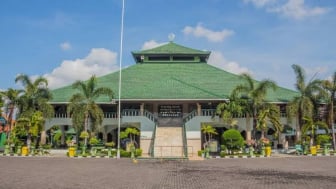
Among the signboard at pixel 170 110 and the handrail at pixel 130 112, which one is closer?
the handrail at pixel 130 112

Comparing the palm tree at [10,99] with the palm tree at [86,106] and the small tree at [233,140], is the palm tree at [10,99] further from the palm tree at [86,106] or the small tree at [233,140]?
the small tree at [233,140]

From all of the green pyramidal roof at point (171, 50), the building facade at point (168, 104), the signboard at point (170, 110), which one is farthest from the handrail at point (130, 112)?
the green pyramidal roof at point (171, 50)

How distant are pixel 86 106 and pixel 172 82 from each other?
11.0 meters

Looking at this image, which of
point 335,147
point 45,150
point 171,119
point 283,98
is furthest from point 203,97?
point 45,150

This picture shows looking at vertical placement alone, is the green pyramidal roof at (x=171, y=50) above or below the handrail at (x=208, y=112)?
above

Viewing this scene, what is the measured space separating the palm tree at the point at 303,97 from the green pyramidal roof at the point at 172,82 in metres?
2.98

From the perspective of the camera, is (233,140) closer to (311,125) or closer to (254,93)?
(254,93)

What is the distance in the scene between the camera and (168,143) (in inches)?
1236

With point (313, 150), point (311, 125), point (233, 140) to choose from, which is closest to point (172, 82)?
point (233, 140)

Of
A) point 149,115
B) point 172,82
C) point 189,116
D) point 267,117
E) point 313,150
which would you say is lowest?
point 313,150

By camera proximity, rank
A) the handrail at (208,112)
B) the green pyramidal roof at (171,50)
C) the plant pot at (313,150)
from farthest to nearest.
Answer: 1. the green pyramidal roof at (171,50)
2. the handrail at (208,112)
3. the plant pot at (313,150)

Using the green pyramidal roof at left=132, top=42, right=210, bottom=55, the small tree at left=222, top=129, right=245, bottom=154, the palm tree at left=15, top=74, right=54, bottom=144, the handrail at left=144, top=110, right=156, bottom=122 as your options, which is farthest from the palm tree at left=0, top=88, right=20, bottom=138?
the small tree at left=222, top=129, right=245, bottom=154

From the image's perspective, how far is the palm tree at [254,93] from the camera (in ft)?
101

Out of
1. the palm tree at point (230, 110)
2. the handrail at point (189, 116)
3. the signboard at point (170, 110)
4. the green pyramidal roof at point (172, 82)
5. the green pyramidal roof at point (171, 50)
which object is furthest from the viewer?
the green pyramidal roof at point (171, 50)
